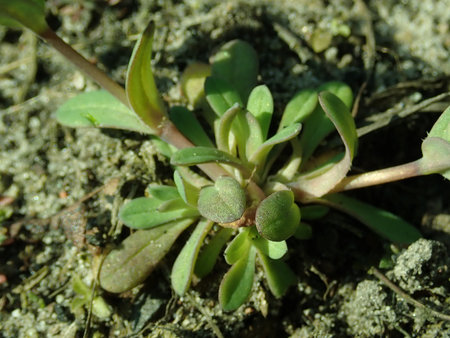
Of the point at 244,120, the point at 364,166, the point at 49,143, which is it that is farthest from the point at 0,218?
the point at 364,166

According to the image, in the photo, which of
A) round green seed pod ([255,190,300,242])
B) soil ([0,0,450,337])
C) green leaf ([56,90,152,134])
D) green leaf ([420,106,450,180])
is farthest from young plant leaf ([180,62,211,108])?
green leaf ([420,106,450,180])

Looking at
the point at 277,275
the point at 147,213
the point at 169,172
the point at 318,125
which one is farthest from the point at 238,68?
the point at 277,275

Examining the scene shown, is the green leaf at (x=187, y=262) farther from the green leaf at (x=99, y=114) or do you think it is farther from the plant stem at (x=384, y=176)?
the plant stem at (x=384, y=176)

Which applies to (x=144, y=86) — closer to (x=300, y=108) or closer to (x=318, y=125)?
(x=300, y=108)

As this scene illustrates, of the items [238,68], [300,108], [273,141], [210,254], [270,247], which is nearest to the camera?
[273,141]

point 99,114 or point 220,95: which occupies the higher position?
point 99,114

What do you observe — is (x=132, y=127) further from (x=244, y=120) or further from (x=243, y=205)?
(x=243, y=205)

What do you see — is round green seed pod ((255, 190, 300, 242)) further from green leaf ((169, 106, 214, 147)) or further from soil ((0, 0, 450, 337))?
green leaf ((169, 106, 214, 147))
